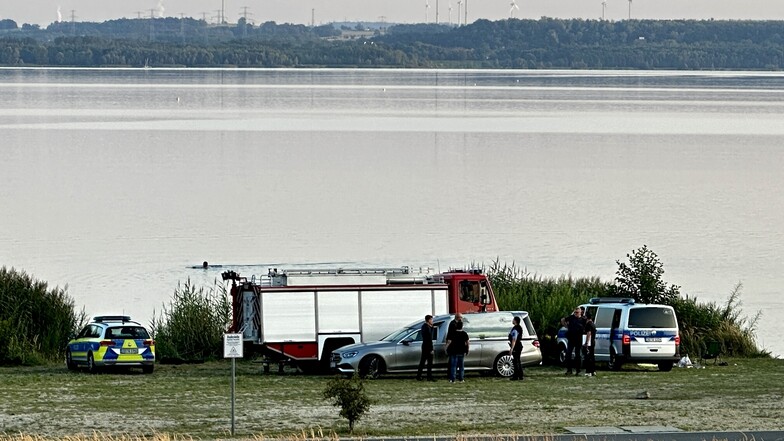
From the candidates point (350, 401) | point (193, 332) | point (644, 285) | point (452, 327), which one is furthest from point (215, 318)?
point (350, 401)

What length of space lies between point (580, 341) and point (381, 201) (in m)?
49.3

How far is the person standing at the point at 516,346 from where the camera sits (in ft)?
94.8

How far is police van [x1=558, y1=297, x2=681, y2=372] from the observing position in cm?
3097

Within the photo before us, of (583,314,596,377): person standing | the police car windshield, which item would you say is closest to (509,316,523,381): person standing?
(583,314,596,377): person standing

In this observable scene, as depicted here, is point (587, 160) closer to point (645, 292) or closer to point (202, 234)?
point (202, 234)

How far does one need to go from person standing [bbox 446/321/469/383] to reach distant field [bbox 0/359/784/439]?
0.31 m

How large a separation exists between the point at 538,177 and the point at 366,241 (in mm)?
32582

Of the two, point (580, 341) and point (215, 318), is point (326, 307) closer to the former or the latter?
point (580, 341)

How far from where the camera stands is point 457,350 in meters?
28.4

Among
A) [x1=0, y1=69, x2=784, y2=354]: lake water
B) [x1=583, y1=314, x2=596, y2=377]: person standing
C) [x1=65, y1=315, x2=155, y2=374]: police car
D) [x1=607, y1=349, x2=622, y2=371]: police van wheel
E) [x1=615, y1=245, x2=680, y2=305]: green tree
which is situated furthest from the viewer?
[x1=0, y1=69, x2=784, y2=354]: lake water

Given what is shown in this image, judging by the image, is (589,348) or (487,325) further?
(487,325)

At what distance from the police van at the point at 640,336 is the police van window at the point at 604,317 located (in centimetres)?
3

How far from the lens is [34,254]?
191ft

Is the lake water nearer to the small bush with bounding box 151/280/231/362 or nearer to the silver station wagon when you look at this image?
the small bush with bounding box 151/280/231/362
